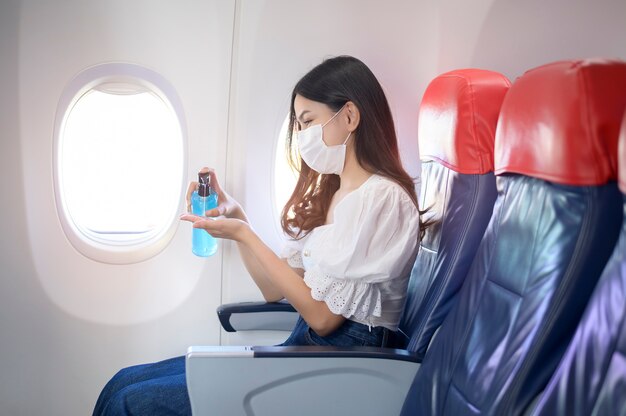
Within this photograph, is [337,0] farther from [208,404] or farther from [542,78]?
[208,404]

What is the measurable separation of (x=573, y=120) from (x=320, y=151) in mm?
903

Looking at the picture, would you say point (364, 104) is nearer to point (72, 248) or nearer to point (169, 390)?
point (169, 390)

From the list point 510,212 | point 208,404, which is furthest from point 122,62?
point 510,212

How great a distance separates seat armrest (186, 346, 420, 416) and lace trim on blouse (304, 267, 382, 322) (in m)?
0.10

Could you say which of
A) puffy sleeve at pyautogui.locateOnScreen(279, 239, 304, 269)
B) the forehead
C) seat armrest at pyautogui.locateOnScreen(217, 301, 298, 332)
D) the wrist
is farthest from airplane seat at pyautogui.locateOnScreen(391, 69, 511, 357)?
the wrist

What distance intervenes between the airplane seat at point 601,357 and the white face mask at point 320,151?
0.94m

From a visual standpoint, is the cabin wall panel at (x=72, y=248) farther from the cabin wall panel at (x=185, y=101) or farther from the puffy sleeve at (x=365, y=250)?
the puffy sleeve at (x=365, y=250)

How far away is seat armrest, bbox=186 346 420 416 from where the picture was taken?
151 centimetres

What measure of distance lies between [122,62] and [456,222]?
1442mm

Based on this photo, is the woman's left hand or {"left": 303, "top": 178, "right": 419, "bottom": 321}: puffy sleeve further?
the woman's left hand

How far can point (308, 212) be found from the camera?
6.84ft

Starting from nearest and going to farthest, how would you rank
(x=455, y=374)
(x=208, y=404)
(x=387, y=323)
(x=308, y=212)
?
(x=455, y=374), (x=208, y=404), (x=387, y=323), (x=308, y=212)

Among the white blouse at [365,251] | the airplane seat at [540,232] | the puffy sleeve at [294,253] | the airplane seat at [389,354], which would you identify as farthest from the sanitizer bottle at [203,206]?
the airplane seat at [540,232]

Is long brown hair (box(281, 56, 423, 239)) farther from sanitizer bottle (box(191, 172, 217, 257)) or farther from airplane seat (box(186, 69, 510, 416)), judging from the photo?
sanitizer bottle (box(191, 172, 217, 257))
